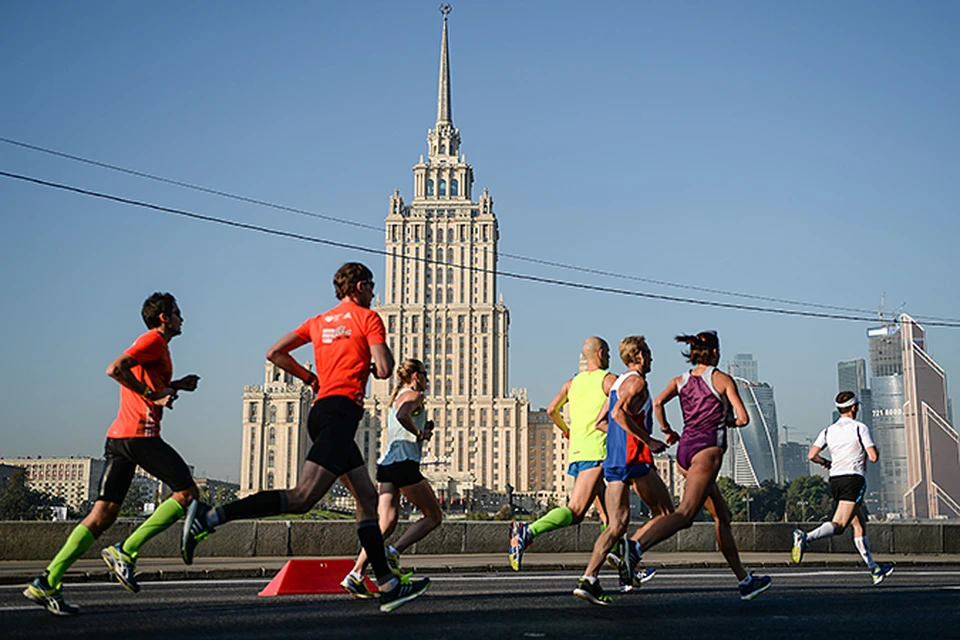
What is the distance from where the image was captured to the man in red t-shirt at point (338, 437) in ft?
22.4

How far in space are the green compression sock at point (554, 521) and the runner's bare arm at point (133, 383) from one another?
3.12m

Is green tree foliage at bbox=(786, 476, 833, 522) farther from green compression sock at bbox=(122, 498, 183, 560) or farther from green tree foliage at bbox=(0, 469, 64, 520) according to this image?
green compression sock at bbox=(122, 498, 183, 560)

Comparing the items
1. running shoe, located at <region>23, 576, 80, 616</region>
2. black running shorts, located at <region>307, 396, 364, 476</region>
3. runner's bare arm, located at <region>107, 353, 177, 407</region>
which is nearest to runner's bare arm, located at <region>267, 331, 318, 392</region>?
black running shorts, located at <region>307, 396, 364, 476</region>

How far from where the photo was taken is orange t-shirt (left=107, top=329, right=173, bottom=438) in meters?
7.38

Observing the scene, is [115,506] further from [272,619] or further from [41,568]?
[41,568]

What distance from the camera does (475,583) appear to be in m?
10.1

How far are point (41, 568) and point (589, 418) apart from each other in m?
7.67

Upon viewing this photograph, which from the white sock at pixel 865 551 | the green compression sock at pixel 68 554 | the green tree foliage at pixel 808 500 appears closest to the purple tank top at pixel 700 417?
the white sock at pixel 865 551

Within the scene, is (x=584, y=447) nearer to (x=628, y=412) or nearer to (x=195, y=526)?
(x=628, y=412)

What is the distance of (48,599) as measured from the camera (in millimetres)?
6934

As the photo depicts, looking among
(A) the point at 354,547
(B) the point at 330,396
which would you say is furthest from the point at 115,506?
(A) the point at 354,547

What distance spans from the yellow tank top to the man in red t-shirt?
217cm

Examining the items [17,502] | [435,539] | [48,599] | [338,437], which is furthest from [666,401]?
[17,502]

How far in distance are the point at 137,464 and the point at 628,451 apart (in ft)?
12.1
